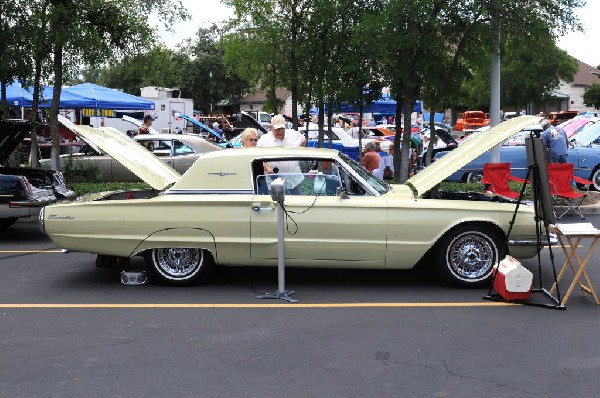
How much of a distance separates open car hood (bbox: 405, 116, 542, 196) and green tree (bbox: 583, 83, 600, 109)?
2478 inches

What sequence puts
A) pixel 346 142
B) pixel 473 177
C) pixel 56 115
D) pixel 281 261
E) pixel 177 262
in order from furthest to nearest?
1. pixel 346 142
2. pixel 473 177
3. pixel 56 115
4. pixel 177 262
5. pixel 281 261

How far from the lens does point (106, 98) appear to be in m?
20.6

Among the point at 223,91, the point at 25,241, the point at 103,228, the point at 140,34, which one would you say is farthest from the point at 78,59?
the point at 223,91

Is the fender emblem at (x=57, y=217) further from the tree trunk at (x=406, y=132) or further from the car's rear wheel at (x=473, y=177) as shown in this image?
the car's rear wheel at (x=473, y=177)

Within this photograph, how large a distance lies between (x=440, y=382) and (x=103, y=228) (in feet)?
13.2

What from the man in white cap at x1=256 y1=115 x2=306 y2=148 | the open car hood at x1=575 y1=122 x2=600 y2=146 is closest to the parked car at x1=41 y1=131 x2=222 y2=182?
the man in white cap at x1=256 y1=115 x2=306 y2=148

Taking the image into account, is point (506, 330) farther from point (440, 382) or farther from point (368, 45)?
point (368, 45)

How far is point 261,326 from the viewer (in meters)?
6.06

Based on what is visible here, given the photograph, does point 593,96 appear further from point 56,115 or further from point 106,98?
point 56,115

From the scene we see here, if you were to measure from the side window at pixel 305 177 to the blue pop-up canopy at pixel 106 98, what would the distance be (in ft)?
44.3

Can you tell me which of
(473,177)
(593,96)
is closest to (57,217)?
(473,177)

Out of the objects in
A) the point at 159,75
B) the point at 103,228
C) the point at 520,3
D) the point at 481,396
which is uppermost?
the point at 520,3

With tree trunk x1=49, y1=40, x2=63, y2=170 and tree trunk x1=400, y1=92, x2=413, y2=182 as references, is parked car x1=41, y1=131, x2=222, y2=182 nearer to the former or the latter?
tree trunk x1=49, y1=40, x2=63, y2=170

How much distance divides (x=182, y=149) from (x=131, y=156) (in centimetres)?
763
